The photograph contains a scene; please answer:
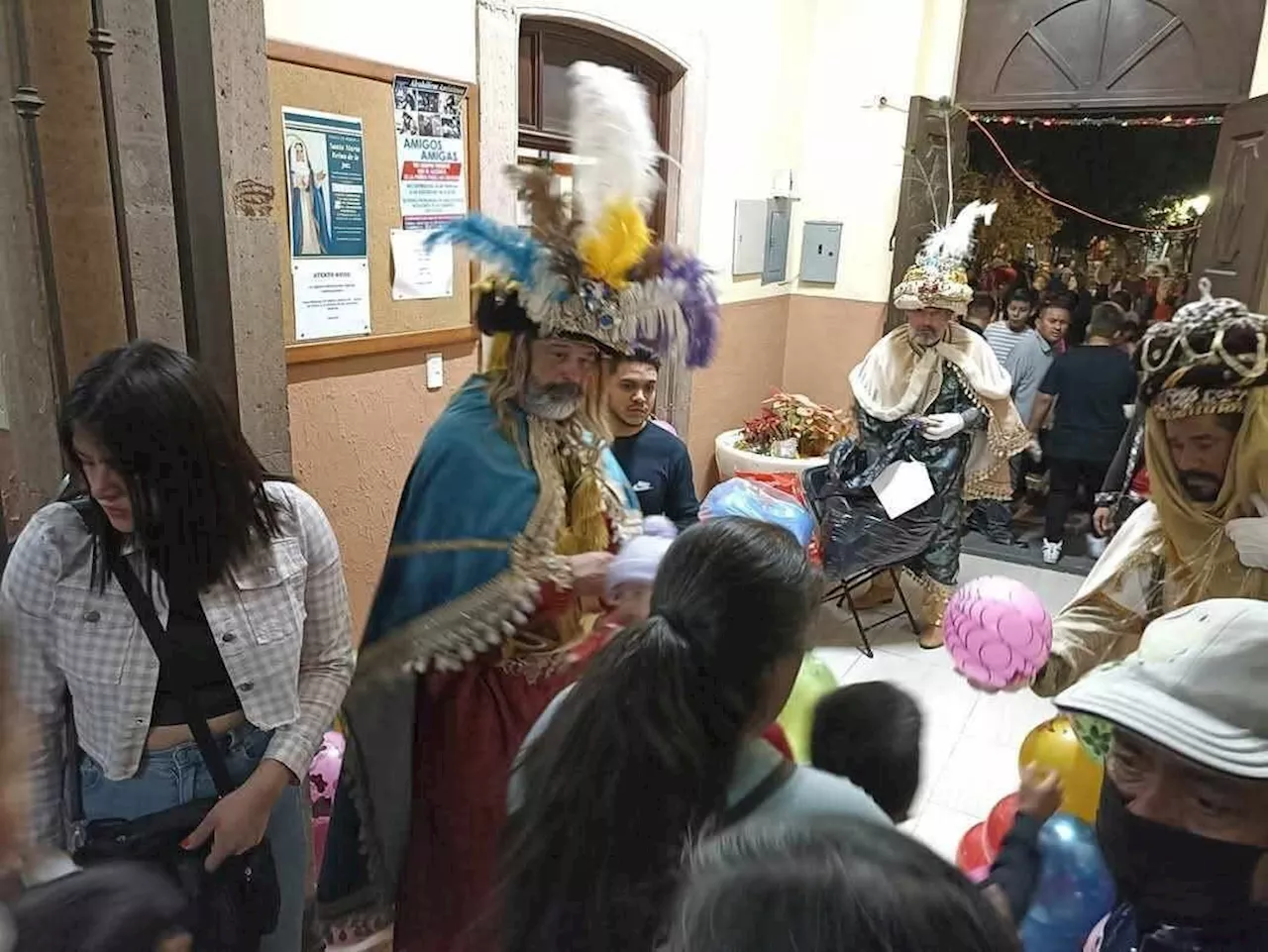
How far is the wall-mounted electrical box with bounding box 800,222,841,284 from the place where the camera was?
5648mm

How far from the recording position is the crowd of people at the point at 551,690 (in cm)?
93

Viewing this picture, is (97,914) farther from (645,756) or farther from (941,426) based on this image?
(941,426)

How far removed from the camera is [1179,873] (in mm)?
1061

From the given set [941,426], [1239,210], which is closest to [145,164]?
[941,426]

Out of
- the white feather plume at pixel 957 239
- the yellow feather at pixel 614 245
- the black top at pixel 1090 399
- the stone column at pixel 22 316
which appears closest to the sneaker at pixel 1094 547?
the black top at pixel 1090 399

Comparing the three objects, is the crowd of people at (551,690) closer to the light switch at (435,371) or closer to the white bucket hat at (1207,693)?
the white bucket hat at (1207,693)

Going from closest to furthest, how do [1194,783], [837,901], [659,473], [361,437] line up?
[837,901] < [1194,783] < [659,473] < [361,437]

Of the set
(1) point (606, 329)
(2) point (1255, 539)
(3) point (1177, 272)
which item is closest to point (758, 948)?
(1) point (606, 329)

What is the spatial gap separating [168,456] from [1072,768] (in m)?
1.74

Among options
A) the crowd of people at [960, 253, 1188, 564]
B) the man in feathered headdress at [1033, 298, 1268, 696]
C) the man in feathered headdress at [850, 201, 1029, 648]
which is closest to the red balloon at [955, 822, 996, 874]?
the man in feathered headdress at [1033, 298, 1268, 696]

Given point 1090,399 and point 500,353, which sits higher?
point 500,353

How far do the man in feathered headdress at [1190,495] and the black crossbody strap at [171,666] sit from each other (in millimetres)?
1475

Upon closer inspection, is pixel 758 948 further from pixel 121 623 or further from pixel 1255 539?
pixel 1255 539

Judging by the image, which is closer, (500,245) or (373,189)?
(500,245)
